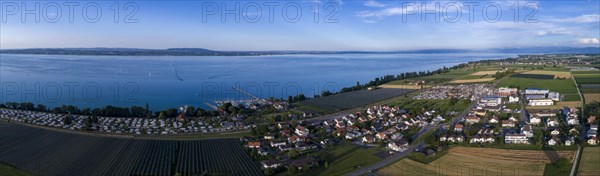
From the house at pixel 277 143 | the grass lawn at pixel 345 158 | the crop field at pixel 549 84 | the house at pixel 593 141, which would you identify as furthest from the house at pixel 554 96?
the house at pixel 277 143

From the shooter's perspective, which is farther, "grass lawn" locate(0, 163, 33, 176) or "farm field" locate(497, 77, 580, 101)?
"farm field" locate(497, 77, 580, 101)

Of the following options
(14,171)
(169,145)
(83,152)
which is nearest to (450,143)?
(169,145)

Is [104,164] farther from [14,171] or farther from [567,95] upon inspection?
[567,95]

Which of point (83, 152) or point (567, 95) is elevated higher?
point (567, 95)

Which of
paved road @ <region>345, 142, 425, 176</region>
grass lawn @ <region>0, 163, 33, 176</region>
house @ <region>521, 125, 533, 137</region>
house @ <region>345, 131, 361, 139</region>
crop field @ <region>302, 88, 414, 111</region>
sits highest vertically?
crop field @ <region>302, 88, 414, 111</region>

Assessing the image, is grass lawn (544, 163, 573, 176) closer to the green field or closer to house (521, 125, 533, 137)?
house (521, 125, 533, 137)

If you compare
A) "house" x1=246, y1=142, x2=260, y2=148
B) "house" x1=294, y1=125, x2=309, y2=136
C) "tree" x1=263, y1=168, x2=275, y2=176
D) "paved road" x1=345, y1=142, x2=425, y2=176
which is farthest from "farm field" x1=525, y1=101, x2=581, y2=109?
"tree" x1=263, y1=168, x2=275, y2=176
